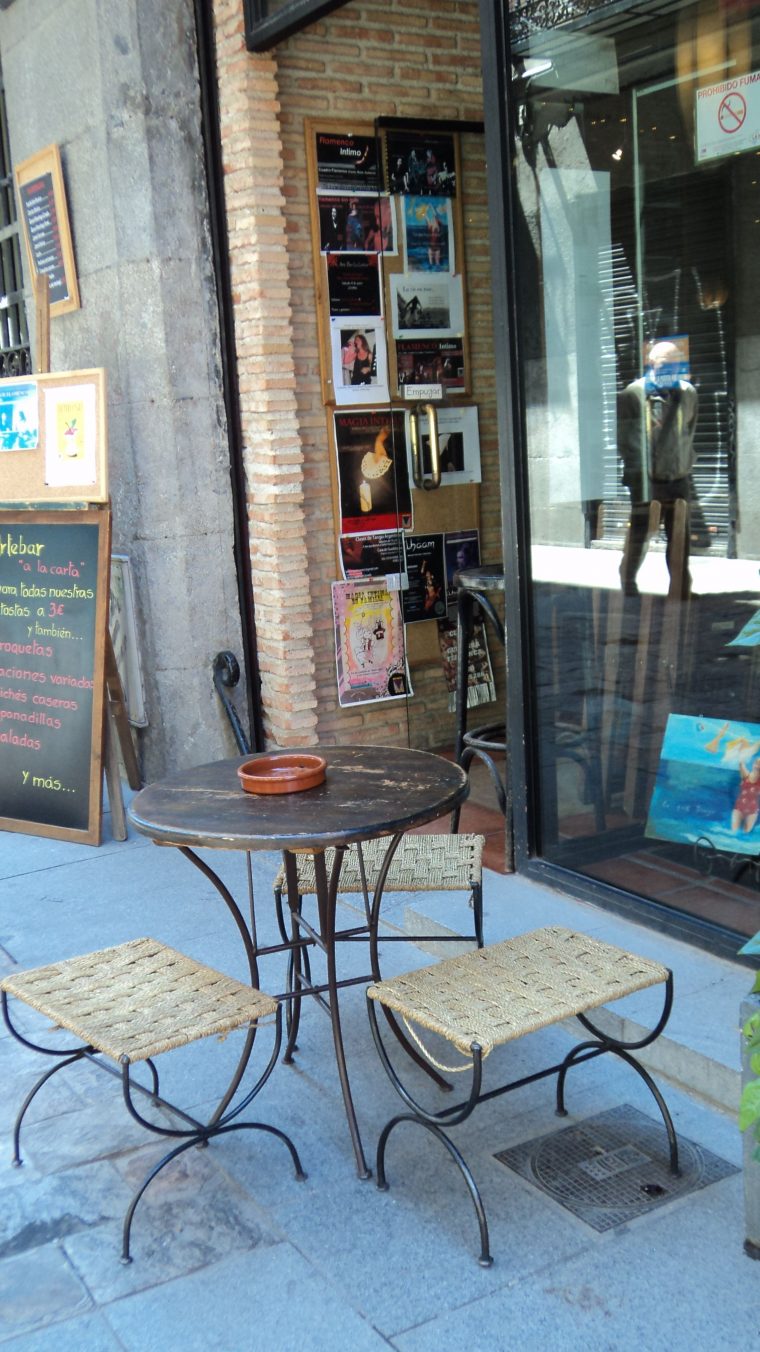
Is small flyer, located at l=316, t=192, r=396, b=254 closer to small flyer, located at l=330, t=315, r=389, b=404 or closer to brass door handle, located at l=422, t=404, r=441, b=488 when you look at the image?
small flyer, located at l=330, t=315, r=389, b=404

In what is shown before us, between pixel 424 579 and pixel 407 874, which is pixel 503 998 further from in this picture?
pixel 424 579

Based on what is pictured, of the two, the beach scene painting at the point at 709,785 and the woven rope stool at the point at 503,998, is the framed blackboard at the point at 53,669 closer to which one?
the beach scene painting at the point at 709,785

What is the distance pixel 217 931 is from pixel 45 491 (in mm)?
2134

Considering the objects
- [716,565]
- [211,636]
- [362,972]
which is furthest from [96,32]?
[362,972]

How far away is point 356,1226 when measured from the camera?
8.87 feet

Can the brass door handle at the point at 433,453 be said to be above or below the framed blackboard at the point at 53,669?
above

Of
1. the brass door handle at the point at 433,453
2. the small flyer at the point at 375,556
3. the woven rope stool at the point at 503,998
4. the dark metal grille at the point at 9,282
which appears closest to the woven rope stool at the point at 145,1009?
the woven rope stool at the point at 503,998

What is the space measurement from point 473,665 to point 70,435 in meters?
2.15

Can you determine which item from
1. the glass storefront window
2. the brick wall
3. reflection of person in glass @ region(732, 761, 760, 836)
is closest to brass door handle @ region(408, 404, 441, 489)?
the brick wall

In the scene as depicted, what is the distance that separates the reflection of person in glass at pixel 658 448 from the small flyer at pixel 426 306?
207 cm

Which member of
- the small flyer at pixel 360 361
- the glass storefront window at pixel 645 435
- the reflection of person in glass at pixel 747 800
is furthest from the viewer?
the small flyer at pixel 360 361

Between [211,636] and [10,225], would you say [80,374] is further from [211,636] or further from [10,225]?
[10,225]

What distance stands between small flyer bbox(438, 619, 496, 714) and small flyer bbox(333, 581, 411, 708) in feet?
0.81

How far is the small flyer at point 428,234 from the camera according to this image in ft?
19.0
